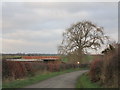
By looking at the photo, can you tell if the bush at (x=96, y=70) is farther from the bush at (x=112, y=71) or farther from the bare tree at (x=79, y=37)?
the bare tree at (x=79, y=37)

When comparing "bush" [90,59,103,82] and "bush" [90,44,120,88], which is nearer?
"bush" [90,44,120,88]

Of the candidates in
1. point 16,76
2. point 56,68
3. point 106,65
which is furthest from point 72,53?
point 106,65

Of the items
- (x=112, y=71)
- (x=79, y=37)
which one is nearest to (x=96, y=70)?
(x=112, y=71)

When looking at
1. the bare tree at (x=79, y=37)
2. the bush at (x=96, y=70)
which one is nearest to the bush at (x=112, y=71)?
the bush at (x=96, y=70)

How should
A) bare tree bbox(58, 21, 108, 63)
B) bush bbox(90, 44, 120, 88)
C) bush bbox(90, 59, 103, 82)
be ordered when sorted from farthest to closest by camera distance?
bare tree bbox(58, 21, 108, 63) → bush bbox(90, 59, 103, 82) → bush bbox(90, 44, 120, 88)

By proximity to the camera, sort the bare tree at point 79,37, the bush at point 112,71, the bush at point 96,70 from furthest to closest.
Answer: the bare tree at point 79,37 < the bush at point 96,70 < the bush at point 112,71

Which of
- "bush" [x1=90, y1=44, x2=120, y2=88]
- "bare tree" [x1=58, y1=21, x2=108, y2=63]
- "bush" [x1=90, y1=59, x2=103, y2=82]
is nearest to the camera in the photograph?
"bush" [x1=90, y1=44, x2=120, y2=88]

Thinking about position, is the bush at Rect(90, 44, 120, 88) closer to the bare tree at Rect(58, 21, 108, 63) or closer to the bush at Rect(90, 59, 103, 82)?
the bush at Rect(90, 59, 103, 82)

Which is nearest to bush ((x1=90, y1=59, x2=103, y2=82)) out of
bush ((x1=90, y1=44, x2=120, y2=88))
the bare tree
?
bush ((x1=90, y1=44, x2=120, y2=88))

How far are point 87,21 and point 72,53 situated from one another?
357 inches

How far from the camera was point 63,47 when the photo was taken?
7356cm

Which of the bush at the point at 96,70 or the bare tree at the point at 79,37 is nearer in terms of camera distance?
the bush at the point at 96,70

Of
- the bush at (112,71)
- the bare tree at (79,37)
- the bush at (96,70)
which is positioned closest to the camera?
the bush at (112,71)

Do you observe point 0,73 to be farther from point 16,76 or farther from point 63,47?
point 63,47
